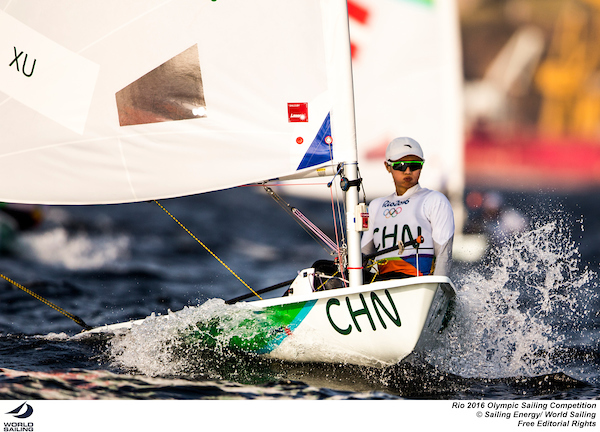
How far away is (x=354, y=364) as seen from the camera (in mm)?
3461

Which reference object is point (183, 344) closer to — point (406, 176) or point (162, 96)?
point (162, 96)

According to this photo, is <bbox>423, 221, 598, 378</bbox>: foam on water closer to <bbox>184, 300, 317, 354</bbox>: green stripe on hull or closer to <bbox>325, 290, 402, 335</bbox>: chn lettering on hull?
<bbox>325, 290, 402, 335</bbox>: chn lettering on hull

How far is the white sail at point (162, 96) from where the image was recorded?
3.47 m

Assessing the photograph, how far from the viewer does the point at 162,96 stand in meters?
3.57

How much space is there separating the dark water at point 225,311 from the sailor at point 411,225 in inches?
11.7

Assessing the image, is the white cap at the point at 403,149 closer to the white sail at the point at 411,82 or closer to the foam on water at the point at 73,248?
the white sail at the point at 411,82

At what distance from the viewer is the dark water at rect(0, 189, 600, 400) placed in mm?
3420

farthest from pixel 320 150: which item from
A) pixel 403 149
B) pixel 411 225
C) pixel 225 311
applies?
pixel 225 311
